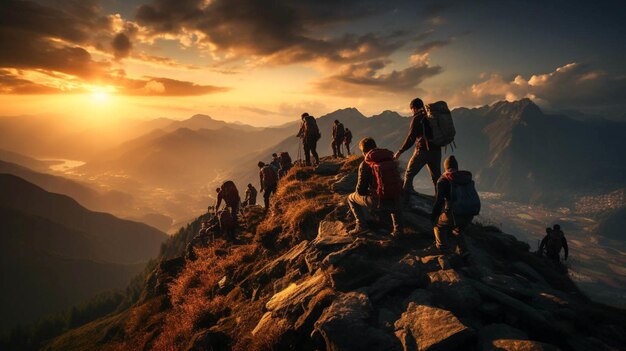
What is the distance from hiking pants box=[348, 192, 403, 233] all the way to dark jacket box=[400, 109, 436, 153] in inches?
92.4

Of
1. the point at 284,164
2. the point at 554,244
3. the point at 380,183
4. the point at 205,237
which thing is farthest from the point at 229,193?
the point at 554,244

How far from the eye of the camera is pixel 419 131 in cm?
1018

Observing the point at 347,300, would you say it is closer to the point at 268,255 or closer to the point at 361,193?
the point at 361,193

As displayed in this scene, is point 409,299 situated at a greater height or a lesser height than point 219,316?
greater

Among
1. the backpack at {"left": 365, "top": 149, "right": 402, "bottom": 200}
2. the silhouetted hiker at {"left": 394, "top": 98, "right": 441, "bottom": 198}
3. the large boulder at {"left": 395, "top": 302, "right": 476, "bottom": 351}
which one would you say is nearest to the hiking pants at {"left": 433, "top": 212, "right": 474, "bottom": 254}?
the backpack at {"left": 365, "top": 149, "right": 402, "bottom": 200}

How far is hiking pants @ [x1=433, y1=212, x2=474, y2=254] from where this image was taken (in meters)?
8.31

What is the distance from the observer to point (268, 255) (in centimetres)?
1288

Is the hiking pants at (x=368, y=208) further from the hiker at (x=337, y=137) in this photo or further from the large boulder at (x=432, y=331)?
the hiker at (x=337, y=137)

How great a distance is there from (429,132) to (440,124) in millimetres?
418

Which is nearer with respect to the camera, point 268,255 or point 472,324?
point 472,324

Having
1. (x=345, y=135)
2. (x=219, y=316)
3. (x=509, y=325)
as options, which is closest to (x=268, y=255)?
(x=219, y=316)

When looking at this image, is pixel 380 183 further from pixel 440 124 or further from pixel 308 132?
pixel 308 132

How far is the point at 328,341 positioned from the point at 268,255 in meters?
7.08

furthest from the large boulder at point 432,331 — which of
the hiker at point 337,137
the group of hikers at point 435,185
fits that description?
the hiker at point 337,137
